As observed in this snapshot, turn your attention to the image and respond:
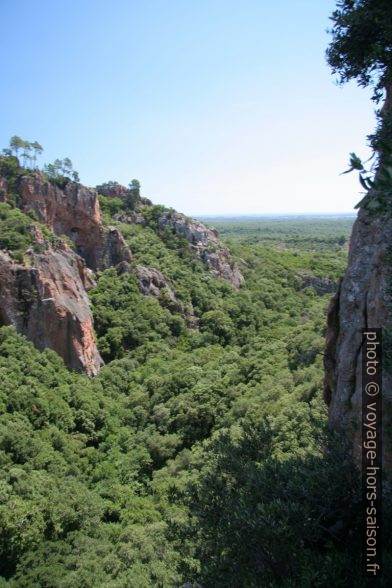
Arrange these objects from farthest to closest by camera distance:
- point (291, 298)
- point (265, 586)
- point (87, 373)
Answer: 1. point (291, 298)
2. point (87, 373)
3. point (265, 586)

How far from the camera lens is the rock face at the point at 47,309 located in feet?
125

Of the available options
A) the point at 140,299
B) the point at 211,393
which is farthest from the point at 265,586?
the point at 140,299

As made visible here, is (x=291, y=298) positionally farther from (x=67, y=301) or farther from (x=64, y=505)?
(x=64, y=505)

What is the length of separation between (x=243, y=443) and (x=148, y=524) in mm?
16320

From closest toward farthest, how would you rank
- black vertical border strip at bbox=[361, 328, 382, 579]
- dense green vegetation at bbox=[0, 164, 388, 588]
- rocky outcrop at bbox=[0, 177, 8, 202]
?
black vertical border strip at bbox=[361, 328, 382, 579]
dense green vegetation at bbox=[0, 164, 388, 588]
rocky outcrop at bbox=[0, 177, 8, 202]

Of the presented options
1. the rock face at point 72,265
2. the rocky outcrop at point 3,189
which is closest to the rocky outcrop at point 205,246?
the rock face at point 72,265

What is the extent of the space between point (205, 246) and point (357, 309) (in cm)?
6149

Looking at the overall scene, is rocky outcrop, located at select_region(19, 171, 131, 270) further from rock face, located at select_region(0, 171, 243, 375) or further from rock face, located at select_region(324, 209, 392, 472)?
rock face, located at select_region(324, 209, 392, 472)

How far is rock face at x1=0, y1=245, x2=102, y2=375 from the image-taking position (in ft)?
125

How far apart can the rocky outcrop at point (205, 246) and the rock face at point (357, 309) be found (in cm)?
5519

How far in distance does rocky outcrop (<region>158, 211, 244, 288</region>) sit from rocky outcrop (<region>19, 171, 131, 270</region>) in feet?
51.4

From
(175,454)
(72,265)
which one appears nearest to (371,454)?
(175,454)

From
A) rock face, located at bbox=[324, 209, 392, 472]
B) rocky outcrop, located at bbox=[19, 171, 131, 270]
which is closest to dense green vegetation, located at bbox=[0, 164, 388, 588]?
rock face, located at bbox=[324, 209, 392, 472]

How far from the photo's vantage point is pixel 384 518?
7344mm
